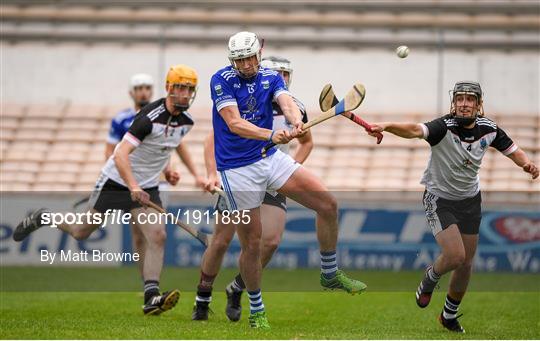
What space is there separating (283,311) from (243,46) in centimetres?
316

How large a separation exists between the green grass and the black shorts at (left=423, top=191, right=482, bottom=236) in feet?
2.76

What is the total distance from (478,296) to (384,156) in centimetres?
554

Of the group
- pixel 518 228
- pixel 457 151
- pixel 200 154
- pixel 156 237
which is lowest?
pixel 518 228

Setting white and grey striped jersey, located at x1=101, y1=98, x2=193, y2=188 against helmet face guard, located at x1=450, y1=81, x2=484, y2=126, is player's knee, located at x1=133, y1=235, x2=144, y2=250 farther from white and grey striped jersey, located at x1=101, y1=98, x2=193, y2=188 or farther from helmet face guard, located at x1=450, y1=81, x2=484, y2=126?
helmet face guard, located at x1=450, y1=81, x2=484, y2=126

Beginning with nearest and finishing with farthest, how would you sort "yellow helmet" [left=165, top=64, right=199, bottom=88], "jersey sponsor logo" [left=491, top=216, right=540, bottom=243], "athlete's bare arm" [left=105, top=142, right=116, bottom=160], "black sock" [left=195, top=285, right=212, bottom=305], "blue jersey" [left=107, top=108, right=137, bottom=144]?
"black sock" [left=195, top=285, right=212, bottom=305]
"yellow helmet" [left=165, top=64, right=199, bottom=88]
"athlete's bare arm" [left=105, top=142, right=116, bottom=160]
"blue jersey" [left=107, top=108, right=137, bottom=144]
"jersey sponsor logo" [left=491, top=216, right=540, bottom=243]

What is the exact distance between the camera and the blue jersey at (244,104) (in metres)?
8.39

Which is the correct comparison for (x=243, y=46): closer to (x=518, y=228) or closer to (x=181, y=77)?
(x=181, y=77)

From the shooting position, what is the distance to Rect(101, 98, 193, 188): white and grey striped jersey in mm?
9711

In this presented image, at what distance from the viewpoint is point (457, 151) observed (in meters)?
8.68

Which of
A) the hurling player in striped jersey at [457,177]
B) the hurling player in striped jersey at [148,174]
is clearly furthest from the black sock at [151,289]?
the hurling player in striped jersey at [457,177]

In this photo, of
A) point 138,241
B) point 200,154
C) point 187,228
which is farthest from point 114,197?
point 200,154

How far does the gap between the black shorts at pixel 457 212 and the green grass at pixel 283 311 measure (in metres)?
0.84

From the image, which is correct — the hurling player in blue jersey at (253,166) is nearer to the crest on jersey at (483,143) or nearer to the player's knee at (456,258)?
the player's knee at (456,258)

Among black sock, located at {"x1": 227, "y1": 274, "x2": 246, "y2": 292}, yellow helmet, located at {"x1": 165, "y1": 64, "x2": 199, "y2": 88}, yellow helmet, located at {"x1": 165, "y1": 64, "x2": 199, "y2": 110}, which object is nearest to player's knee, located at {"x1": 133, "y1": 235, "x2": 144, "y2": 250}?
black sock, located at {"x1": 227, "y1": 274, "x2": 246, "y2": 292}
